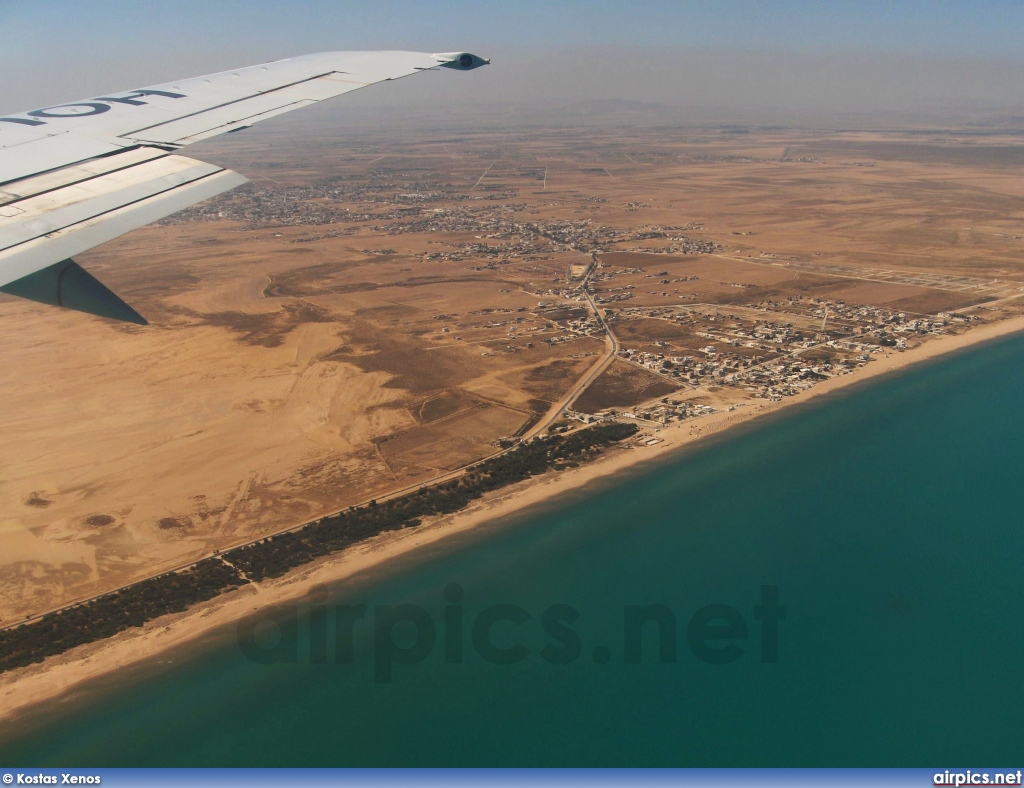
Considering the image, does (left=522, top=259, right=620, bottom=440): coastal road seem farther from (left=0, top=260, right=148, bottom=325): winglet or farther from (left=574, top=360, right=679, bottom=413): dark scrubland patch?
(left=0, top=260, right=148, bottom=325): winglet

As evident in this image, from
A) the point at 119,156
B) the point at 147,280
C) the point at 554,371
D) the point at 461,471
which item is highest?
the point at 119,156

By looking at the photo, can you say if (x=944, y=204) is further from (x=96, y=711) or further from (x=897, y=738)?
(x=96, y=711)

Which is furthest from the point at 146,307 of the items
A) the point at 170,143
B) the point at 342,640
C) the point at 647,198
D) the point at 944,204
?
the point at 944,204

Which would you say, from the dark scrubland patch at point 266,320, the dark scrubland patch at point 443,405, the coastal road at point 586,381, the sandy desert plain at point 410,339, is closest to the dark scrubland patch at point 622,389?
the sandy desert plain at point 410,339

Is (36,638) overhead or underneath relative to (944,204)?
underneath

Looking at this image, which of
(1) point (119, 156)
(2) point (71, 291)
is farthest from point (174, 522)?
(2) point (71, 291)

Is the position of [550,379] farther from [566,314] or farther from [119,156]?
[119,156]

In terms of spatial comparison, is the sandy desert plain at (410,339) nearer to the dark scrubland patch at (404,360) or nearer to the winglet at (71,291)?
the dark scrubland patch at (404,360)
